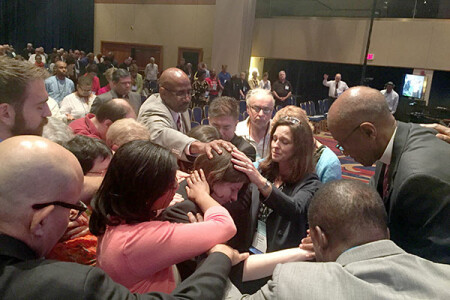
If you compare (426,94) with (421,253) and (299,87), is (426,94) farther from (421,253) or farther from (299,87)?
(421,253)

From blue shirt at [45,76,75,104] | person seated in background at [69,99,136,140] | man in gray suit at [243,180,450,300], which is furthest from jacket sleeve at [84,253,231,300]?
blue shirt at [45,76,75,104]

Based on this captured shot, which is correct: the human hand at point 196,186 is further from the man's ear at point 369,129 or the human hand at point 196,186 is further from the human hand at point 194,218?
the man's ear at point 369,129

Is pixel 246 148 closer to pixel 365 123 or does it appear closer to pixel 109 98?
pixel 365 123

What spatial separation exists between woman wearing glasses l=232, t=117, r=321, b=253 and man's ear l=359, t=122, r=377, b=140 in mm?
451

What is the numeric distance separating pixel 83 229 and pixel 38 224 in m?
0.47

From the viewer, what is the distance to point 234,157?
1.73 m

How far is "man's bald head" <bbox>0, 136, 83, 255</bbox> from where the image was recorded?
0.90m

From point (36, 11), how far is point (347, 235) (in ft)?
73.8

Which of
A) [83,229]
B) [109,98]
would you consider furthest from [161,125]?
[109,98]

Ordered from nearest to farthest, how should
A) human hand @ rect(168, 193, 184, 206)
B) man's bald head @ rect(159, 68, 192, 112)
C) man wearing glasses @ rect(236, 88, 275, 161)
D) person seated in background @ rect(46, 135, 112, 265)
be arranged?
person seated in background @ rect(46, 135, 112, 265)
human hand @ rect(168, 193, 184, 206)
man's bald head @ rect(159, 68, 192, 112)
man wearing glasses @ rect(236, 88, 275, 161)

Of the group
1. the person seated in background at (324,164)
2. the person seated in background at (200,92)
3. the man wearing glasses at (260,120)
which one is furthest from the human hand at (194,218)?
the person seated in background at (200,92)

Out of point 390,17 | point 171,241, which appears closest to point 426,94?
point 390,17

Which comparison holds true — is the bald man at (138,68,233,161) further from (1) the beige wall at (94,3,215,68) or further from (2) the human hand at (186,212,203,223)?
(1) the beige wall at (94,3,215,68)

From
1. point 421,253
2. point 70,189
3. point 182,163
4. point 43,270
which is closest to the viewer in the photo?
point 43,270
